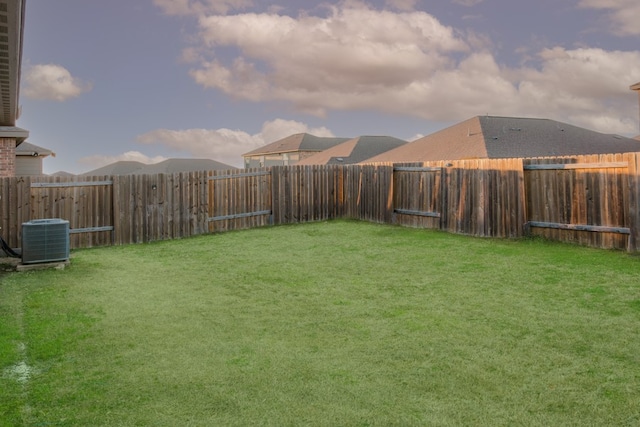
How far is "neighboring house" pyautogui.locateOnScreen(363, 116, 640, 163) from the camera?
852 inches

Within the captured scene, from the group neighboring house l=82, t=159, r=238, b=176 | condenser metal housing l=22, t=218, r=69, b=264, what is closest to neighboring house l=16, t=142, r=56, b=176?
condenser metal housing l=22, t=218, r=69, b=264

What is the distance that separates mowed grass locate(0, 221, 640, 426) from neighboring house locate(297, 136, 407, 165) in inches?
944

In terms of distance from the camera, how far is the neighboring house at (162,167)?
154 ft

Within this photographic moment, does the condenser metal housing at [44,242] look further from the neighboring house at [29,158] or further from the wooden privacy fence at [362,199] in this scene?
the neighboring house at [29,158]

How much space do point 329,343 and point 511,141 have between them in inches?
795

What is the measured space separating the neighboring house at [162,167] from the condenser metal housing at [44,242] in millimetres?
36372

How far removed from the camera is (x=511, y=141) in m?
22.3

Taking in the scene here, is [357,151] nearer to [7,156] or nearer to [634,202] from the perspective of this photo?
[7,156]

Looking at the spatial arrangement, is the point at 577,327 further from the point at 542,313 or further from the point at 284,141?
the point at 284,141

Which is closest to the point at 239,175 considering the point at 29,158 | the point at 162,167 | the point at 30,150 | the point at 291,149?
the point at 30,150

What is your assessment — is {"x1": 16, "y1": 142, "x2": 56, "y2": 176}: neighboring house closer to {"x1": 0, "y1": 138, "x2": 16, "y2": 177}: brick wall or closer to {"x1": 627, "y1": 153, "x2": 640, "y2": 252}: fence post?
{"x1": 0, "y1": 138, "x2": 16, "y2": 177}: brick wall

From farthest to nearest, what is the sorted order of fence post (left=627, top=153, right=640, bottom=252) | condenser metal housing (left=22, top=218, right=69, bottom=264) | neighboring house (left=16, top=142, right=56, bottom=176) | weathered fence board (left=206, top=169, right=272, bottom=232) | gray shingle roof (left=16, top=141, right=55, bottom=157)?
neighboring house (left=16, top=142, right=56, bottom=176), gray shingle roof (left=16, top=141, right=55, bottom=157), weathered fence board (left=206, top=169, right=272, bottom=232), fence post (left=627, top=153, right=640, bottom=252), condenser metal housing (left=22, top=218, right=69, bottom=264)

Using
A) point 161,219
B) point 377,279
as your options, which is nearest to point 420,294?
point 377,279

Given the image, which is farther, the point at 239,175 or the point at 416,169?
the point at 239,175
